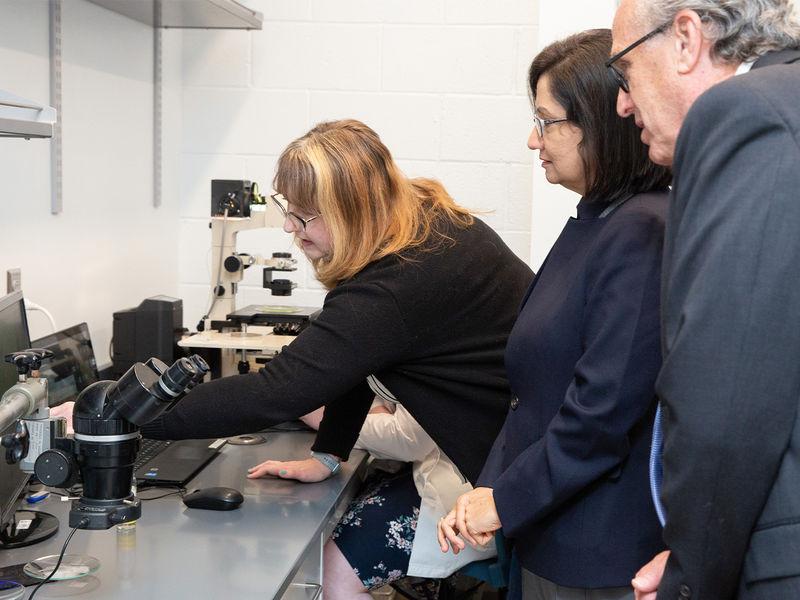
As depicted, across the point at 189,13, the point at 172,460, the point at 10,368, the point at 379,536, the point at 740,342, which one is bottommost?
the point at 379,536

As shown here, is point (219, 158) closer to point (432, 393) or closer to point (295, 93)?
point (295, 93)

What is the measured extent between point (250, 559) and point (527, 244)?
185 cm

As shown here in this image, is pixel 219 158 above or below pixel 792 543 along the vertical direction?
above

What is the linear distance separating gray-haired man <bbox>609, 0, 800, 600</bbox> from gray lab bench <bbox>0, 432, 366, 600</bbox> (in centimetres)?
61

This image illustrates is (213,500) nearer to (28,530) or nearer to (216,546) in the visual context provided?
(216,546)

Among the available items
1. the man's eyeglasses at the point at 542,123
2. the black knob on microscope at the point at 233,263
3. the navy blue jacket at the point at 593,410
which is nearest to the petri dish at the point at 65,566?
the navy blue jacket at the point at 593,410

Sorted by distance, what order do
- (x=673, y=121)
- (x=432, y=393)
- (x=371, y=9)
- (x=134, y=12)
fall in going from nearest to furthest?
(x=673, y=121) < (x=432, y=393) < (x=134, y=12) < (x=371, y=9)

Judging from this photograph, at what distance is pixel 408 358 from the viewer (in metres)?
1.69

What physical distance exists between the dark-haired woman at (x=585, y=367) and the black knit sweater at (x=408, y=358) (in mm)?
245

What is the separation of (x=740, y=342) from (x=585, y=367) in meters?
0.44

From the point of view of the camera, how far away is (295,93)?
3043mm

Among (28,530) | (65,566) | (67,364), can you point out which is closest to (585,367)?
(65,566)

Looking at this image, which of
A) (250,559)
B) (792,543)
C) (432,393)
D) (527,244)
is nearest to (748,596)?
(792,543)

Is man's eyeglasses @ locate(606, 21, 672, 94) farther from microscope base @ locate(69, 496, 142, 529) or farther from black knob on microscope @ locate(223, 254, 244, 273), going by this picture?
black knob on microscope @ locate(223, 254, 244, 273)
